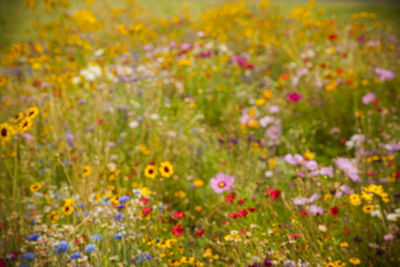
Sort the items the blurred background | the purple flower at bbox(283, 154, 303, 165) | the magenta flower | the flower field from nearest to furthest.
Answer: the flower field
the magenta flower
the purple flower at bbox(283, 154, 303, 165)
the blurred background

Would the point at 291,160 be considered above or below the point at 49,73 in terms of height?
below

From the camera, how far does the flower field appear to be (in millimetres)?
1643

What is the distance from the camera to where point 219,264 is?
5.74 ft

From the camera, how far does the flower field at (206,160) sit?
1.64 meters

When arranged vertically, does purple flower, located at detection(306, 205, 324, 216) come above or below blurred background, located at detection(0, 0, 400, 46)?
below

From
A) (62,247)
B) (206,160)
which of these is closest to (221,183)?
(206,160)

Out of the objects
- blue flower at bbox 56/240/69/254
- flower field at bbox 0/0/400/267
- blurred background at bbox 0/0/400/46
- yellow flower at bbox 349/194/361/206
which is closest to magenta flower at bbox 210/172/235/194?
flower field at bbox 0/0/400/267

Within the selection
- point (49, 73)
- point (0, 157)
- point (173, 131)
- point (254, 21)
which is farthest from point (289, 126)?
point (254, 21)

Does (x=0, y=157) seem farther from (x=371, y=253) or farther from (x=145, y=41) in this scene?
(x=145, y=41)

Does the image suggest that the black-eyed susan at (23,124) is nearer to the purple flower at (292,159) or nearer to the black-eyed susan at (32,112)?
the black-eyed susan at (32,112)

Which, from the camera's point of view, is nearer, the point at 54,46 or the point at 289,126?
the point at 289,126

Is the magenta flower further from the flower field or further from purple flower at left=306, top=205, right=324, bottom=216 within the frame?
purple flower at left=306, top=205, right=324, bottom=216

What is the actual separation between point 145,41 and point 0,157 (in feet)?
11.8

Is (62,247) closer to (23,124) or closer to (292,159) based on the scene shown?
(23,124)
